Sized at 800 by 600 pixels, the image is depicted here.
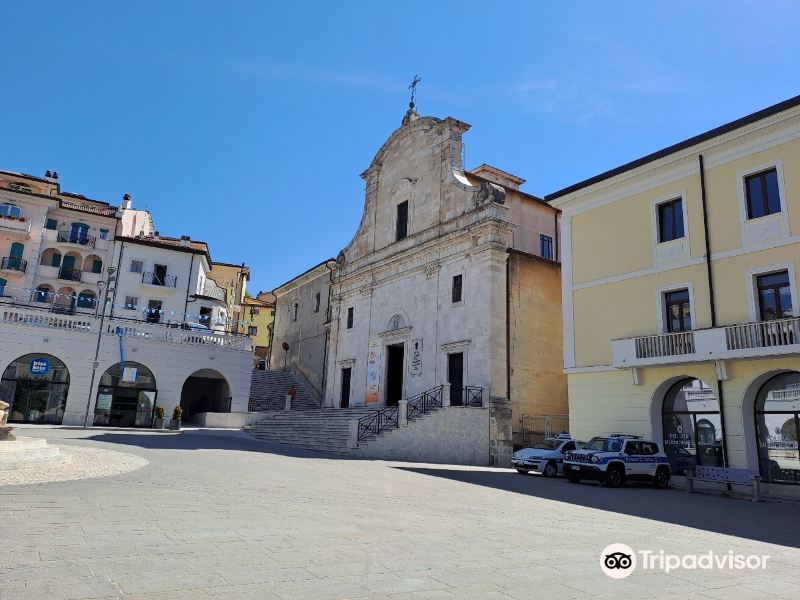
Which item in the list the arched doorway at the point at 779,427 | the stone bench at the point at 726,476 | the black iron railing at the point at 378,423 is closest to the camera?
the stone bench at the point at 726,476

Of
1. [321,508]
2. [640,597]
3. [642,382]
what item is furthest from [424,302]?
[640,597]

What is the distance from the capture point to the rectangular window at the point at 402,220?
107ft

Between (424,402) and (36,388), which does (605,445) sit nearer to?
(424,402)

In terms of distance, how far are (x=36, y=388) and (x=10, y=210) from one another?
55.1ft

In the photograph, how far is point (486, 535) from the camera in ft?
24.4

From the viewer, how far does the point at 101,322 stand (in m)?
29.6

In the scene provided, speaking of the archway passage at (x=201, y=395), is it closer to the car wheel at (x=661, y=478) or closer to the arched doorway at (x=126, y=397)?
the arched doorway at (x=126, y=397)

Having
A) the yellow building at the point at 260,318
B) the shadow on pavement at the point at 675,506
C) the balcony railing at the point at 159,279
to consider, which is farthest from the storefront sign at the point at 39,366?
the yellow building at the point at 260,318

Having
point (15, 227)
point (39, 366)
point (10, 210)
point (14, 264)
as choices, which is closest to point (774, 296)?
point (39, 366)

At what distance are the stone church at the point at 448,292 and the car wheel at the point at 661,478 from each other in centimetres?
660

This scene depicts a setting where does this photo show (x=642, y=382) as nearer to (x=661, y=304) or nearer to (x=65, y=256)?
(x=661, y=304)

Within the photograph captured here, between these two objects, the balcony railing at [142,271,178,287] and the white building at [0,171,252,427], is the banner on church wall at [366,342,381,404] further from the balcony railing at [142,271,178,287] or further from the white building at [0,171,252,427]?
the balcony railing at [142,271,178,287]

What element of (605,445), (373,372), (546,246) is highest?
(546,246)

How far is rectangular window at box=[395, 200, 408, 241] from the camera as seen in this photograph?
107 feet
